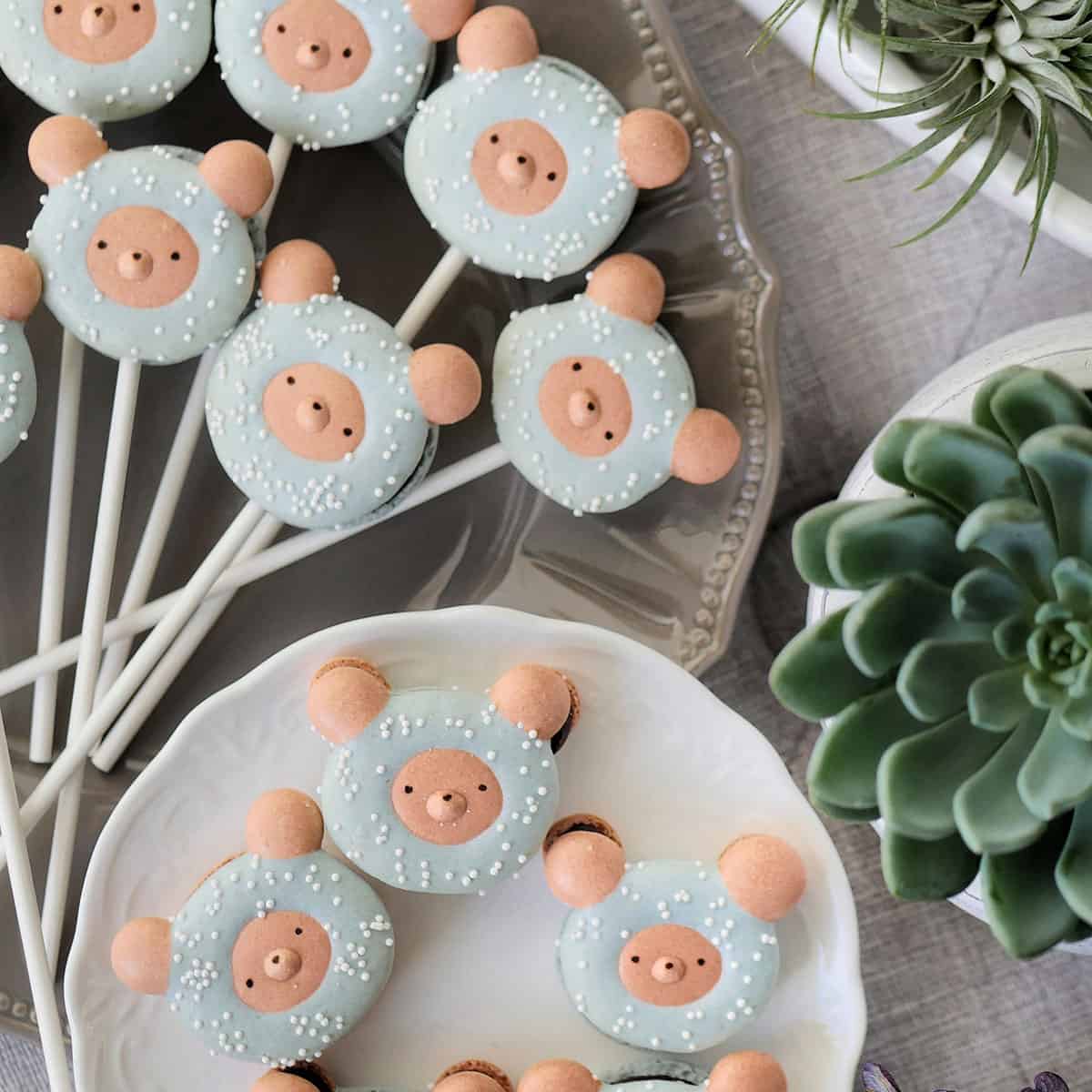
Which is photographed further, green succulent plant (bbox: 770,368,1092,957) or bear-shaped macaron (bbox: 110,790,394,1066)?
bear-shaped macaron (bbox: 110,790,394,1066)

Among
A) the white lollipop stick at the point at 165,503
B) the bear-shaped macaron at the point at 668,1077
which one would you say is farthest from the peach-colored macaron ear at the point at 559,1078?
the white lollipop stick at the point at 165,503

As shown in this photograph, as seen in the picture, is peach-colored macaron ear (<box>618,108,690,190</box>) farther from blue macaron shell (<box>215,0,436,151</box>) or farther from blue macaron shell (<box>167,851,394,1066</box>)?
blue macaron shell (<box>167,851,394,1066</box>)

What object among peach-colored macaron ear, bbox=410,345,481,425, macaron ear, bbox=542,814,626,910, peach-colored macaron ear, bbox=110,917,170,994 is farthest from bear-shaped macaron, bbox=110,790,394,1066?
peach-colored macaron ear, bbox=410,345,481,425

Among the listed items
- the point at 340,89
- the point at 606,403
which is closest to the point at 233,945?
the point at 606,403

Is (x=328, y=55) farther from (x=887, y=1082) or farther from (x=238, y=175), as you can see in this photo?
(x=887, y=1082)

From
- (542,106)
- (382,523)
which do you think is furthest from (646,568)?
(542,106)

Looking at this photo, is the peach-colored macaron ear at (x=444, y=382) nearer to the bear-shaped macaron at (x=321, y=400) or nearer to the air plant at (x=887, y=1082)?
the bear-shaped macaron at (x=321, y=400)
